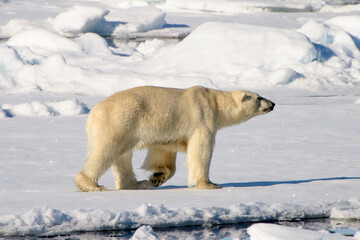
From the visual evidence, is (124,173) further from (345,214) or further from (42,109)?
(42,109)

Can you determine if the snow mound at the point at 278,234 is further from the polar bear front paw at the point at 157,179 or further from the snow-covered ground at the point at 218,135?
the polar bear front paw at the point at 157,179

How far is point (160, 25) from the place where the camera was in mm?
22938

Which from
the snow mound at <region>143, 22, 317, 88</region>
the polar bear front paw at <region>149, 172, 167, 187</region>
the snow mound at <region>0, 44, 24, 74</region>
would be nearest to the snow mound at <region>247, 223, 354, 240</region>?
the polar bear front paw at <region>149, 172, 167, 187</region>

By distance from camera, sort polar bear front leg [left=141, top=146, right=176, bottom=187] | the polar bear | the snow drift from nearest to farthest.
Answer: the polar bear → polar bear front leg [left=141, top=146, right=176, bottom=187] → the snow drift

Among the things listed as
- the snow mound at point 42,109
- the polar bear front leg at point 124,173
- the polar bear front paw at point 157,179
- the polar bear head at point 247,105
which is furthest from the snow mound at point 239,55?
the polar bear front leg at point 124,173

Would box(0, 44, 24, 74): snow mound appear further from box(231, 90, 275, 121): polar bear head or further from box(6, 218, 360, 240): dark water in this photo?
box(6, 218, 360, 240): dark water

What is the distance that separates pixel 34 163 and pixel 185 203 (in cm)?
253

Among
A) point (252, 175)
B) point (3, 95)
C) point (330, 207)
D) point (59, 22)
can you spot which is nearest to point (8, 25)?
point (59, 22)

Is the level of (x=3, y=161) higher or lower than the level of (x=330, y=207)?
lower

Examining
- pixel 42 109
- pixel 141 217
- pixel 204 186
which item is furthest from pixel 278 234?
pixel 42 109

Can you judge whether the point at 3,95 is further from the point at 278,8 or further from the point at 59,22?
the point at 278,8

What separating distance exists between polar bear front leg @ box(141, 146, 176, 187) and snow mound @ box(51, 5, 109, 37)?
53.0 feet

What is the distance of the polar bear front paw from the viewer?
5305 mm

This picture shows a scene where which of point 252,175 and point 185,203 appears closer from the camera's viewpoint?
→ point 185,203
